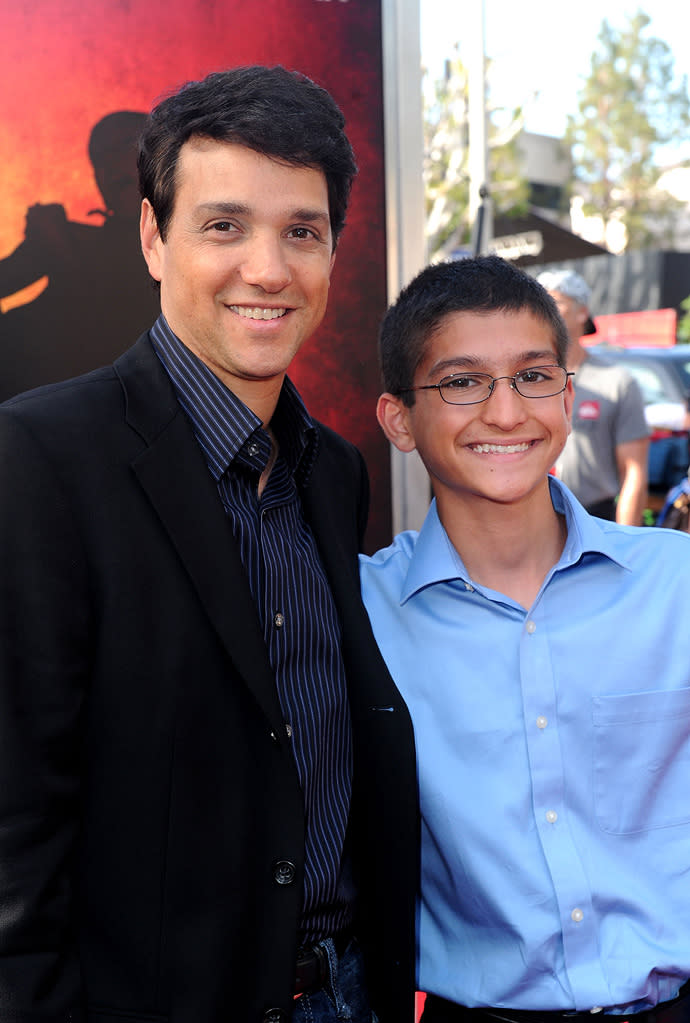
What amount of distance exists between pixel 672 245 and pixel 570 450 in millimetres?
29525

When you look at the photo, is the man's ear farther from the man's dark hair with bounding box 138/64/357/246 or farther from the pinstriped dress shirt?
the pinstriped dress shirt

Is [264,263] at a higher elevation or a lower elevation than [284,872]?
higher

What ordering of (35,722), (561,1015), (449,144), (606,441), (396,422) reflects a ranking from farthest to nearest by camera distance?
(449,144), (606,441), (396,422), (561,1015), (35,722)

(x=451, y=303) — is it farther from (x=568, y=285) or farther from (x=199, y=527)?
(x=568, y=285)

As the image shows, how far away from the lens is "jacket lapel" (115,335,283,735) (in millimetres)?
1450

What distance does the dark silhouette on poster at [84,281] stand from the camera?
7.38ft

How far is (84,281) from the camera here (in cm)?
232

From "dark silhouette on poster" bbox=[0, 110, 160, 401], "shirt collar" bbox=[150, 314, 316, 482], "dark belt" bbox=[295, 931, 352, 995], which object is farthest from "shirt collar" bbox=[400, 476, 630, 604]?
"dark silhouette on poster" bbox=[0, 110, 160, 401]

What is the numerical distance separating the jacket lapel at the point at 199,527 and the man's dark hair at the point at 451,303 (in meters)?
0.71

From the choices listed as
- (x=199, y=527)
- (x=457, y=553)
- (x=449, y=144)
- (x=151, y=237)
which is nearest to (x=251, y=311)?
(x=151, y=237)

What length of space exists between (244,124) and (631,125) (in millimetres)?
33578

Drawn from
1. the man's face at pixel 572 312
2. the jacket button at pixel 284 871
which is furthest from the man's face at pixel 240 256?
the man's face at pixel 572 312

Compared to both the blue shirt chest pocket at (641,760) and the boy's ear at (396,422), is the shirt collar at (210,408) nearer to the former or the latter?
the boy's ear at (396,422)

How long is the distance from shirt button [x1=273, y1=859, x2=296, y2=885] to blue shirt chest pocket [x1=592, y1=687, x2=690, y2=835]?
61 cm
